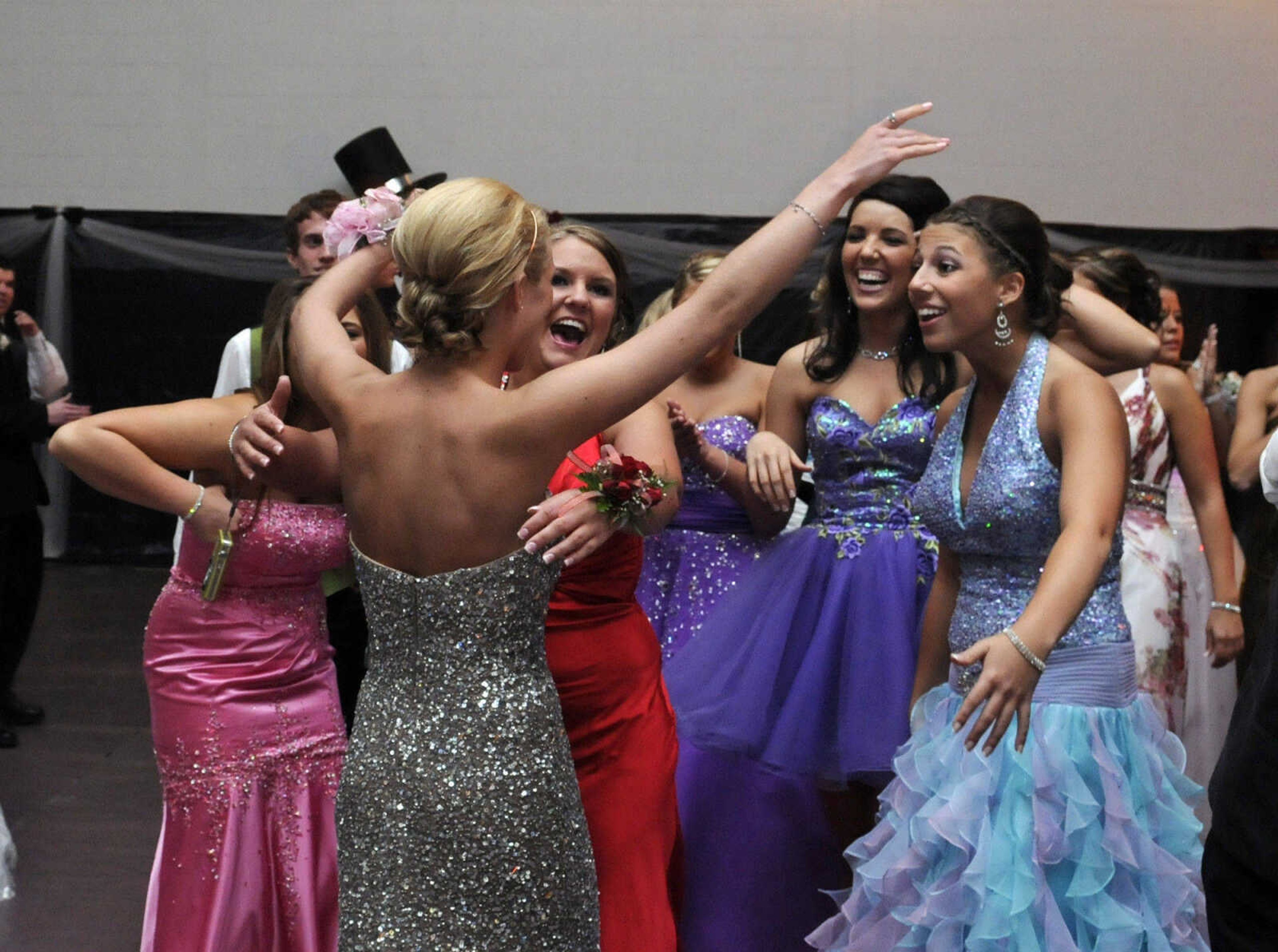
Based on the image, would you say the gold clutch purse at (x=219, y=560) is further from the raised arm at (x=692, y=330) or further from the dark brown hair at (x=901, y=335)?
the dark brown hair at (x=901, y=335)

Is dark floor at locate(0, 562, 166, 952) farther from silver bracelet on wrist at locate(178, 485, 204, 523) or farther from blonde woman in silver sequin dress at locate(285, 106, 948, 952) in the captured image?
blonde woman in silver sequin dress at locate(285, 106, 948, 952)

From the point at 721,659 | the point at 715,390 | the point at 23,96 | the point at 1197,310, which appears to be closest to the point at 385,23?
the point at 23,96

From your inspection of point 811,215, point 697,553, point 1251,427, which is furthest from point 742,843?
point 1251,427

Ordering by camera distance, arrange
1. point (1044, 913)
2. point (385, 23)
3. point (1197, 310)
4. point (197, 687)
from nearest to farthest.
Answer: point (1044, 913) → point (197, 687) → point (1197, 310) → point (385, 23)

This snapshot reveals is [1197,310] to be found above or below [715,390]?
below

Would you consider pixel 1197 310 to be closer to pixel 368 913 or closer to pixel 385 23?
pixel 385 23

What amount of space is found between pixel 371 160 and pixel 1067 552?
6.65m

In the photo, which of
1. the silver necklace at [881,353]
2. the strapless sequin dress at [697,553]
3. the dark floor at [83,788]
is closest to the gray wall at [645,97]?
the dark floor at [83,788]

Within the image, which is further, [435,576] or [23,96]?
[23,96]

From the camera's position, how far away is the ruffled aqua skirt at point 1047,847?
2438 millimetres

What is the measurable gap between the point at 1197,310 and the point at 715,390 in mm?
5741

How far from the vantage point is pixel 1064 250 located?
8.98m

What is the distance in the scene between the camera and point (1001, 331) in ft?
8.95

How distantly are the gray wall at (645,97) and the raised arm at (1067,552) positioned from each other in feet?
23.3
